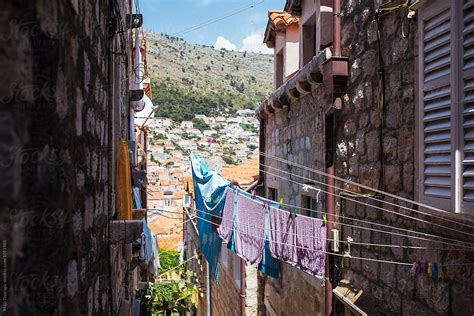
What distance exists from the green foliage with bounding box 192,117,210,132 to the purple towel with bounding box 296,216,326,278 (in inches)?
3291

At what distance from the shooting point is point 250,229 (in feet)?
23.3

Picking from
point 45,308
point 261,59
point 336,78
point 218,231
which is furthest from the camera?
point 261,59

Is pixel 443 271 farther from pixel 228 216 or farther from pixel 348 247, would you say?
pixel 228 216

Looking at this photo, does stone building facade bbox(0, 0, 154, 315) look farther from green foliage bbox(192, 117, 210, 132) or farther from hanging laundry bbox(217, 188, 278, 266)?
green foliage bbox(192, 117, 210, 132)

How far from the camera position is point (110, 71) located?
143 inches

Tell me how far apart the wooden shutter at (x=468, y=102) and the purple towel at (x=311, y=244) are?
2.64m

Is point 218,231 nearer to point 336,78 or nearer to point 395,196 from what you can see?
point 336,78

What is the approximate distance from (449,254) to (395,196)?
2.39 ft

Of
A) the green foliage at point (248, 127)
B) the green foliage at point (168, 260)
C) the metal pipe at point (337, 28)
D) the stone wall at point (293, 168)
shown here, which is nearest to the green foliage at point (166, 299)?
the stone wall at point (293, 168)

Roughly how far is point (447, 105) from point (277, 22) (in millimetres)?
6250

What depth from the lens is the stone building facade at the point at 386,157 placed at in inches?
121

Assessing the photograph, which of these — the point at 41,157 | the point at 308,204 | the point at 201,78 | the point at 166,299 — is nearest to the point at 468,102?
the point at 41,157

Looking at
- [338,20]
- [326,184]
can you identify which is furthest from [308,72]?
[326,184]

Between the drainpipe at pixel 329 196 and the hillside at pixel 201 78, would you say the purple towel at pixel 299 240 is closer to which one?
the drainpipe at pixel 329 196
